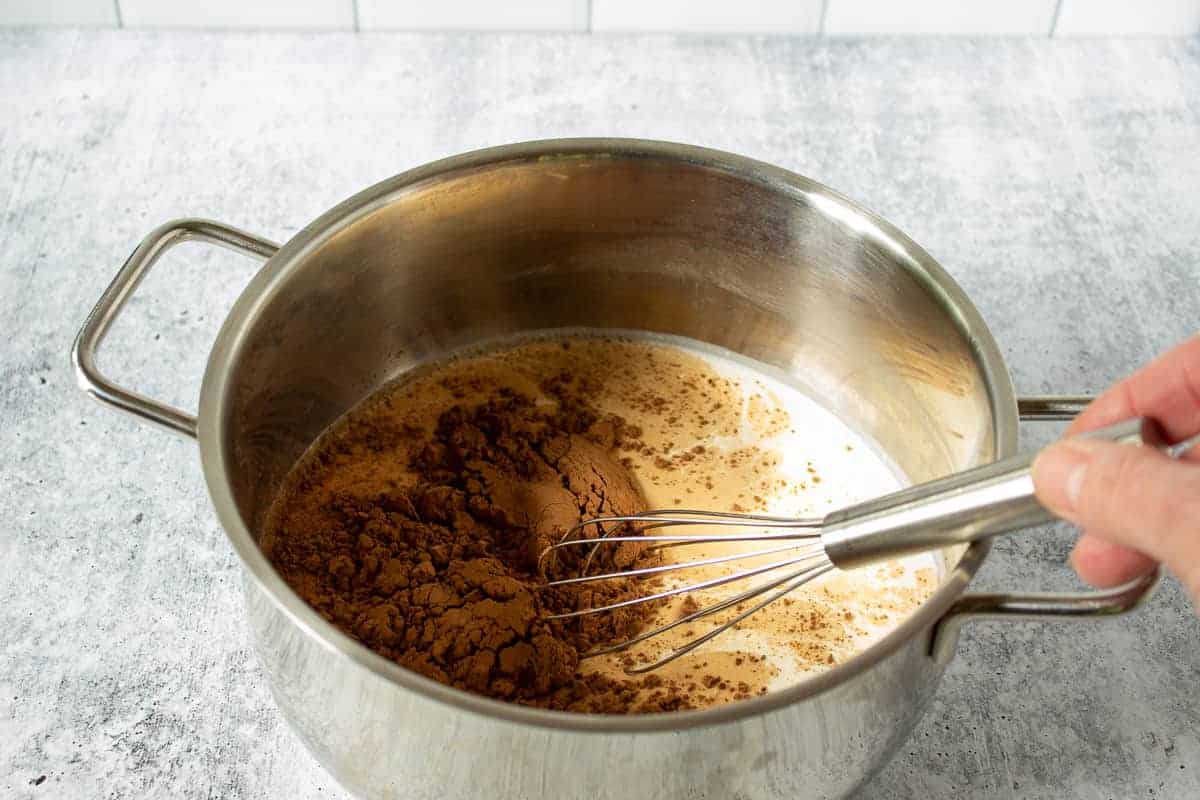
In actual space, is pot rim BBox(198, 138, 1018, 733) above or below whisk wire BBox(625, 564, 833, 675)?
above

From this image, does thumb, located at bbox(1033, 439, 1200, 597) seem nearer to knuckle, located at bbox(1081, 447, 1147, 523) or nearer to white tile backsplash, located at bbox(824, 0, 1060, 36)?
knuckle, located at bbox(1081, 447, 1147, 523)

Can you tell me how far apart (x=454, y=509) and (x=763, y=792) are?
28 centimetres

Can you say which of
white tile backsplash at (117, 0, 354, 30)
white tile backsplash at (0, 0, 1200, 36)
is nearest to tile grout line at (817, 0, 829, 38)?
white tile backsplash at (0, 0, 1200, 36)

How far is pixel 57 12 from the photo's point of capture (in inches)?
54.9

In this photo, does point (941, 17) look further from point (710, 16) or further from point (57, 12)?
point (57, 12)

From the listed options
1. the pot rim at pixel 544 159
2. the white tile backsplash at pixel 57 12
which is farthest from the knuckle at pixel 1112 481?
the white tile backsplash at pixel 57 12

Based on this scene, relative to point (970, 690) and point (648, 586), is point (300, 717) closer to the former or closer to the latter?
point (648, 586)

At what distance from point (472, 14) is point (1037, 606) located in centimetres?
101

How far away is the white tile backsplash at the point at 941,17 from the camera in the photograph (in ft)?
4.73

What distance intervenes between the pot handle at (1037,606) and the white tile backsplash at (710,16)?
94 centimetres

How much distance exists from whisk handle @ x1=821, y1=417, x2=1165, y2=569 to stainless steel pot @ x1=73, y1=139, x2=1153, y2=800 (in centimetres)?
3

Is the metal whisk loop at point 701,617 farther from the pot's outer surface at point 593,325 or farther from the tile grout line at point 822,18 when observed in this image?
the tile grout line at point 822,18

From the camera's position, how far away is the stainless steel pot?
591mm

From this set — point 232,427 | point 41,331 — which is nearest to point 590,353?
point 232,427
